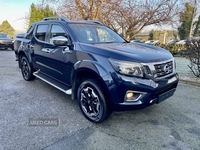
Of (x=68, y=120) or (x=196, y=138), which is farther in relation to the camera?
(x=68, y=120)

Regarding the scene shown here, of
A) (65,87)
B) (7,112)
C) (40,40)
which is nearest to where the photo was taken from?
(7,112)

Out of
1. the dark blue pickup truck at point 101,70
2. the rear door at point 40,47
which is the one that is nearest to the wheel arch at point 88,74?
the dark blue pickup truck at point 101,70

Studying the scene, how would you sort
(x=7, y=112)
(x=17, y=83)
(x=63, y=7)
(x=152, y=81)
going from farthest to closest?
(x=63, y=7) → (x=17, y=83) → (x=7, y=112) → (x=152, y=81)

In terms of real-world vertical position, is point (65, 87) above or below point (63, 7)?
below

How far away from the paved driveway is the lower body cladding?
0.49 m

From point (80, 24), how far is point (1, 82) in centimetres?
318

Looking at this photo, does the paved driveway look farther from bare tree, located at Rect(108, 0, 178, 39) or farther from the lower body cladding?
bare tree, located at Rect(108, 0, 178, 39)

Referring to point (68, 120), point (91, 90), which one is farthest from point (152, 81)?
point (68, 120)

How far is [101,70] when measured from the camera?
95.2 inches

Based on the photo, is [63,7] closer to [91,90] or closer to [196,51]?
[196,51]

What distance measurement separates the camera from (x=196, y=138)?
2.41m

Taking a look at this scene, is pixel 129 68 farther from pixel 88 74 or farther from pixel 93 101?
pixel 93 101

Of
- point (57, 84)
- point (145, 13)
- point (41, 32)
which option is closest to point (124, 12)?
point (145, 13)

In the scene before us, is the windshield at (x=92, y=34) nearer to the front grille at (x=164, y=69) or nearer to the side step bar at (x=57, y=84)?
the side step bar at (x=57, y=84)
